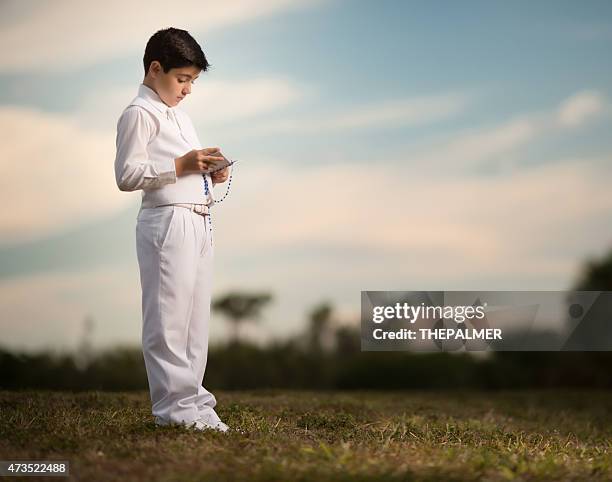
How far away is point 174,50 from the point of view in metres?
3.95

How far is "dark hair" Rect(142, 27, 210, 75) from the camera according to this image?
13.0 feet

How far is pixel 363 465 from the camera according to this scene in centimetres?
312

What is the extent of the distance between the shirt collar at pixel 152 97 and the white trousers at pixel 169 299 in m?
0.52

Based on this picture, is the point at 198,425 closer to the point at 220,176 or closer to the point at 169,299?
the point at 169,299

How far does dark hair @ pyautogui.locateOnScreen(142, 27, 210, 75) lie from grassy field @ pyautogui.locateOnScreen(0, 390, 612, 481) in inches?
70.4

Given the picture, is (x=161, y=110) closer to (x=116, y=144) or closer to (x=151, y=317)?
(x=116, y=144)

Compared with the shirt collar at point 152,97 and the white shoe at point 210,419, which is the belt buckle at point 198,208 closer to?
the shirt collar at point 152,97

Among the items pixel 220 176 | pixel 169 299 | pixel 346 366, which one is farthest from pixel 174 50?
pixel 346 366

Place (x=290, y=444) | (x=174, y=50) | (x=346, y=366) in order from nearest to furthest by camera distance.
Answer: (x=290, y=444) < (x=174, y=50) < (x=346, y=366)

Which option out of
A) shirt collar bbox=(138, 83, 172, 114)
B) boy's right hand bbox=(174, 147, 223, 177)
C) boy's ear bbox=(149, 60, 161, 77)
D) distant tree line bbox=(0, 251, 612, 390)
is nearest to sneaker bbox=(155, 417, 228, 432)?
boy's right hand bbox=(174, 147, 223, 177)

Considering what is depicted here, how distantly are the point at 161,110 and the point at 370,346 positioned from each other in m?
4.81

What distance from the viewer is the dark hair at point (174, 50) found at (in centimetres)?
396

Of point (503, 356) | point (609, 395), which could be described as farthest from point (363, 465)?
point (503, 356)

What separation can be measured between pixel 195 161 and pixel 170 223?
320mm
